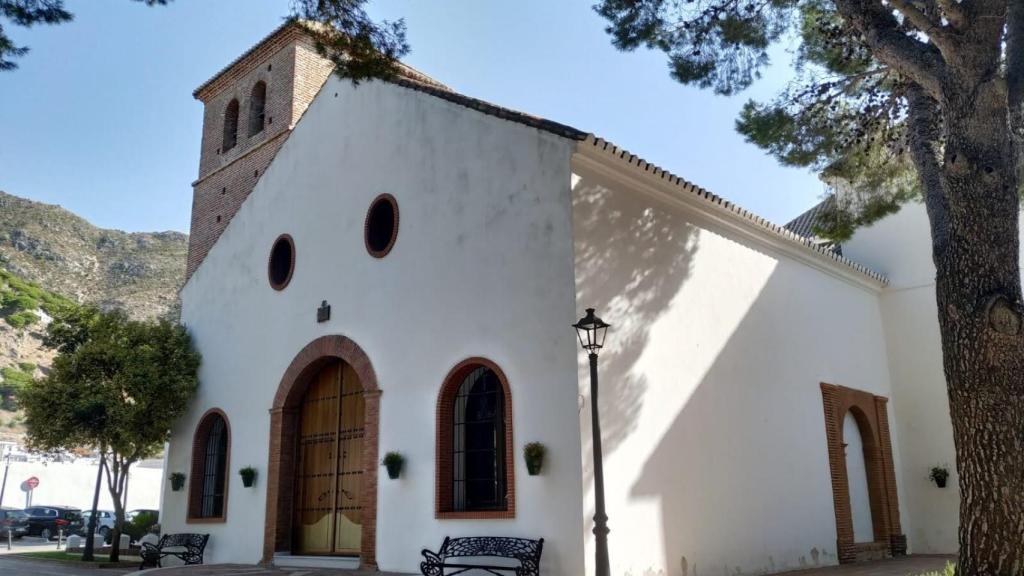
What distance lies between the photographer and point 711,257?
1164 centimetres

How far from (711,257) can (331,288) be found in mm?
5643

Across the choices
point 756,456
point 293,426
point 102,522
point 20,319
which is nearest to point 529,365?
point 756,456

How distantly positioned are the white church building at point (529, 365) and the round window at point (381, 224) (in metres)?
0.04

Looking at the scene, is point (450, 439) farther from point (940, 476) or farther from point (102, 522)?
point (102, 522)

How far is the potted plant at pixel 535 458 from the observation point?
8938 millimetres

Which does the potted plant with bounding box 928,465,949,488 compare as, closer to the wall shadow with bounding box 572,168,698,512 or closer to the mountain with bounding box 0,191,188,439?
the wall shadow with bounding box 572,168,698,512

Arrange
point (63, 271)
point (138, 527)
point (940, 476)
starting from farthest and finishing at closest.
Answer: point (63, 271) → point (138, 527) → point (940, 476)

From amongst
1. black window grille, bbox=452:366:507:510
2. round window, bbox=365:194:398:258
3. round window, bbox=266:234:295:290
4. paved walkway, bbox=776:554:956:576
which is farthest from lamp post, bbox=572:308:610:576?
round window, bbox=266:234:295:290

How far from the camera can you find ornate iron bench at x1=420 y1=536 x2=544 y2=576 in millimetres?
8625

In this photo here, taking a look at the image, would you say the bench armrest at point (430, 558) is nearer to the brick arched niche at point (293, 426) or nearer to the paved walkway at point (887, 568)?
the brick arched niche at point (293, 426)

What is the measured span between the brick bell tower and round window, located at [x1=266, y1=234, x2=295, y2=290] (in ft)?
12.0

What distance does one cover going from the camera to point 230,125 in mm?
19516

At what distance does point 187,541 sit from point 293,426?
284 cm

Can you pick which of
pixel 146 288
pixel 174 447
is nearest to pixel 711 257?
pixel 174 447
